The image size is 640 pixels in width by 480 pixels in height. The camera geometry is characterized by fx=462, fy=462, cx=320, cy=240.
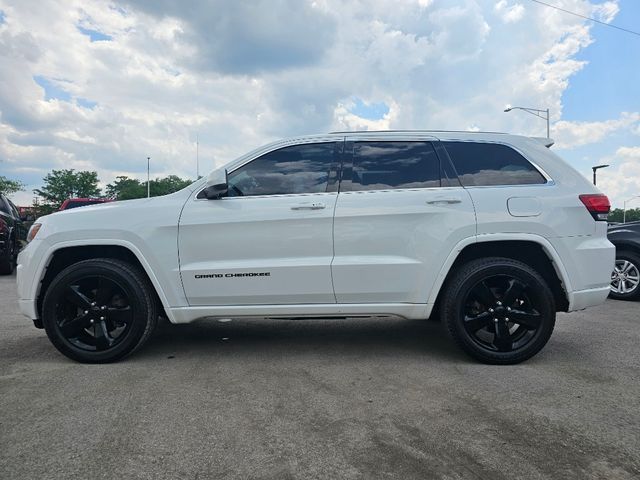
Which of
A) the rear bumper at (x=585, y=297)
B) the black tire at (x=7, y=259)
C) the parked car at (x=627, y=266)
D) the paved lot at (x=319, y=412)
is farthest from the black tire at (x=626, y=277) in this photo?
the black tire at (x=7, y=259)

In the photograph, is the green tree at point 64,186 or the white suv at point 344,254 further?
the green tree at point 64,186

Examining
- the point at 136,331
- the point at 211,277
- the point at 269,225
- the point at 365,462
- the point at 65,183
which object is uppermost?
the point at 65,183

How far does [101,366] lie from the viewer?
3.75 meters

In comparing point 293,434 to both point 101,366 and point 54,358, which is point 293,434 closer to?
point 101,366

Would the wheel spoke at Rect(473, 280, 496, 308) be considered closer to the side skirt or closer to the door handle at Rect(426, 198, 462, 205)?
the side skirt

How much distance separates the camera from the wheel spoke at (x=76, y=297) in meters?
3.76

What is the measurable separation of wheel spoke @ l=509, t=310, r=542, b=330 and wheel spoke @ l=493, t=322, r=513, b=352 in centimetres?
10

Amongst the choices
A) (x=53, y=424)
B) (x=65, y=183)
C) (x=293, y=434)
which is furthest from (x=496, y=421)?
(x=65, y=183)

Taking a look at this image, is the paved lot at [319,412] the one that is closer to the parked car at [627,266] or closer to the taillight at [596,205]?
the taillight at [596,205]

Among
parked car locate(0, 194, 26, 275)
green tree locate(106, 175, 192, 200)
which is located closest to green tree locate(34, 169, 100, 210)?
green tree locate(106, 175, 192, 200)

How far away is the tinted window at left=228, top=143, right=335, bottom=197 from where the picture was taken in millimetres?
3883

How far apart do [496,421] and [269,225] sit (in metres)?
2.13

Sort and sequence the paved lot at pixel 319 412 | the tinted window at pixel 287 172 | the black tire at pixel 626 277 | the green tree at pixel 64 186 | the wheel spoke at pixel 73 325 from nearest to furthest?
the paved lot at pixel 319 412
the wheel spoke at pixel 73 325
the tinted window at pixel 287 172
the black tire at pixel 626 277
the green tree at pixel 64 186

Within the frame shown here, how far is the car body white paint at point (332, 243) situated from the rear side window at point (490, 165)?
9cm
